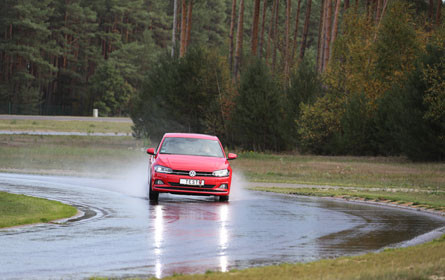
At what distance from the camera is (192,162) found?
20.7 metres

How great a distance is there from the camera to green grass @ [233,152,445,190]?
31.5 meters

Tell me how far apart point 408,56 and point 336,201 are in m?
28.3

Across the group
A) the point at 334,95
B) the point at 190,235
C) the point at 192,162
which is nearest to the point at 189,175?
the point at 192,162

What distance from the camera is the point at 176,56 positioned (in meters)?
59.3

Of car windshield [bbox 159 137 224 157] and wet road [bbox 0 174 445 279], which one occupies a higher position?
car windshield [bbox 159 137 224 157]

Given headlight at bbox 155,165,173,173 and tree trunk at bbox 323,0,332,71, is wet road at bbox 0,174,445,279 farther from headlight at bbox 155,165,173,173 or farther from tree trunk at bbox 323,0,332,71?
tree trunk at bbox 323,0,332,71

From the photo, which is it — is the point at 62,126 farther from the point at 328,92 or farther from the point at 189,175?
the point at 189,175

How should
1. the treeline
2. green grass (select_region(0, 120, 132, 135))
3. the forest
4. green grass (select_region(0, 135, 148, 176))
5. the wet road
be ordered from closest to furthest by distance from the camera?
1. the wet road
2. green grass (select_region(0, 135, 148, 176))
3. the forest
4. the treeline
5. green grass (select_region(0, 120, 132, 135))

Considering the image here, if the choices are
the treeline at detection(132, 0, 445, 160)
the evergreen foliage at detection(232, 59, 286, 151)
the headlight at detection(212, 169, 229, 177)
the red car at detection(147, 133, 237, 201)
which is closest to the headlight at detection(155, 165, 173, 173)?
the red car at detection(147, 133, 237, 201)

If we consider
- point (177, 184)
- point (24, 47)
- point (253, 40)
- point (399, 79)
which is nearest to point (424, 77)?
point (399, 79)

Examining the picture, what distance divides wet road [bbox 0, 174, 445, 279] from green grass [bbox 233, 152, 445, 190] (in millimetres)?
8949

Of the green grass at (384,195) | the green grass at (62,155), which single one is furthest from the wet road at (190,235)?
the green grass at (62,155)

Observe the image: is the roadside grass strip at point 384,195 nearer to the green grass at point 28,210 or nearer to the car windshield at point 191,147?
the car windshield at point 191,147

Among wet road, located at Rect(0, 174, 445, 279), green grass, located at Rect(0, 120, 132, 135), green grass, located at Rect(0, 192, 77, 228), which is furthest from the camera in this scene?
green grass, located at Rect(0, 120, 132, 135)
